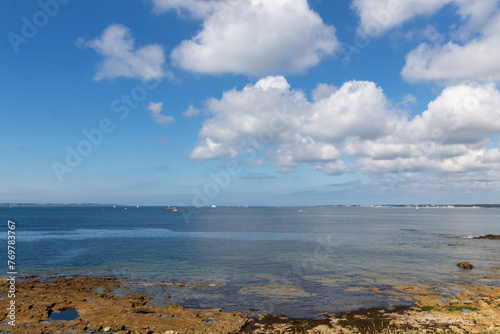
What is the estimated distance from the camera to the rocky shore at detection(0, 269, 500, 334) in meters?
25.6

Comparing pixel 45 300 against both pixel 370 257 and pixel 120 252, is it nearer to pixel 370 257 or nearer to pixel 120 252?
pixel 120 252

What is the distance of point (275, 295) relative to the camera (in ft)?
117

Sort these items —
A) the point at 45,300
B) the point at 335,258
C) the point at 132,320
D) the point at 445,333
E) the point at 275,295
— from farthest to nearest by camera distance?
the point at 335,258, the point at 275,295, the point at 45,300, the point at 132,320, the point at 445,333

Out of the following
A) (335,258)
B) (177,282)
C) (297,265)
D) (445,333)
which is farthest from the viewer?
(335,258)

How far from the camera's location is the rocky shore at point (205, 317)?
25641mm

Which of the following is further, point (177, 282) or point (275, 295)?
point (177, 282)

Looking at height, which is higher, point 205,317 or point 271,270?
point 205,317

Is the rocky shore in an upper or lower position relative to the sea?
upper

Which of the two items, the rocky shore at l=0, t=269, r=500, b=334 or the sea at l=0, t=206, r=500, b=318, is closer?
the rocky shore at l=0, t=269, r=500, b=334

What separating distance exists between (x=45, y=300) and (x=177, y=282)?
14633 millimetres

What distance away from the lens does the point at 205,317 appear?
2873 cm

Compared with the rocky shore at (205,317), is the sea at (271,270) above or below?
below

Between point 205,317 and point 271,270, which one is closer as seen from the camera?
point 205,317

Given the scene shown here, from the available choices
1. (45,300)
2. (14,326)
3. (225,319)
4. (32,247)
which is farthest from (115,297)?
(32,247)
